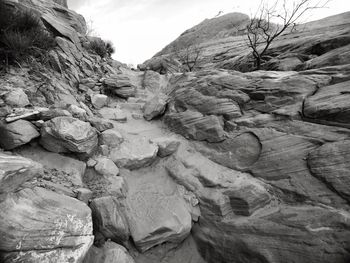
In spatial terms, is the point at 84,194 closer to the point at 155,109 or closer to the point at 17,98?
the point at 17,98

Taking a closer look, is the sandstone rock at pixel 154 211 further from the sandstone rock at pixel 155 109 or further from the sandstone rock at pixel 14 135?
the sandstone rock at pixel 155 109

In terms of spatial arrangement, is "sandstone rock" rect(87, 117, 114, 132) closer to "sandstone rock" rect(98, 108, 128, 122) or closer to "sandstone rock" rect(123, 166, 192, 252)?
"sandstone rock" rect(98, 108, 128, 122)

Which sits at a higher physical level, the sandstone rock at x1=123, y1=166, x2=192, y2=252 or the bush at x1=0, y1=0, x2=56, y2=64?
the bush at x1=0, y1=0, x2=56, y2=64

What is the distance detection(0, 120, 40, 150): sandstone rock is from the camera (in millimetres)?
3229

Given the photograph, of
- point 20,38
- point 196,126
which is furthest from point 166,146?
point 20,38

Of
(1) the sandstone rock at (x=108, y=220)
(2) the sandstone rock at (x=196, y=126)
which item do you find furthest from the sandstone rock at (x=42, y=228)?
(2) the sandstone rock at (x=196, y=126)

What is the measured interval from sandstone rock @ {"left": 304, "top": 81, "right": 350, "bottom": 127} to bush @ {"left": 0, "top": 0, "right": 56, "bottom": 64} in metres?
6.14

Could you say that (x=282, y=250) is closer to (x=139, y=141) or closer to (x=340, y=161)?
(x=340, y=161)

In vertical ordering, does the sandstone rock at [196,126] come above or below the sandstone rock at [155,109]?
below

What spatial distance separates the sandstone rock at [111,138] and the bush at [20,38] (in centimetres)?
257

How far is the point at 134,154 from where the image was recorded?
14.0ft

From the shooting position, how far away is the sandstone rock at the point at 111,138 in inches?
171

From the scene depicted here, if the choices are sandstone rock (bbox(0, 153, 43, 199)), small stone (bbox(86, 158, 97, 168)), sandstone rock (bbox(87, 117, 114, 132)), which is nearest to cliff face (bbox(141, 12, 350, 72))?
sandstone rock (bbox(87, 117, 114, 132))

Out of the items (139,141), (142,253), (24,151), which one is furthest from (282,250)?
(24,151)
